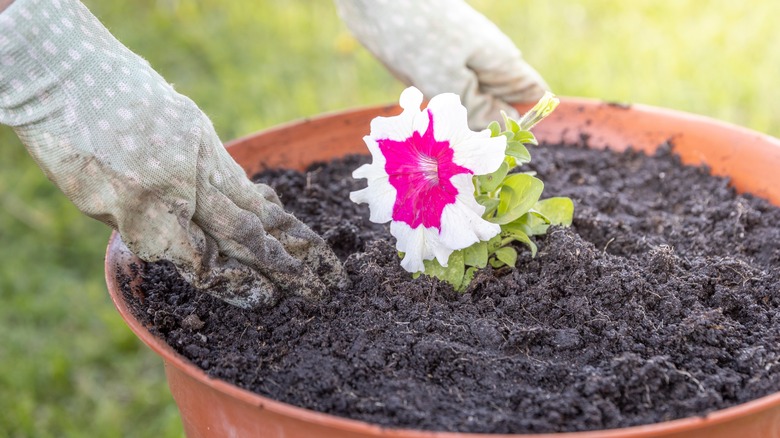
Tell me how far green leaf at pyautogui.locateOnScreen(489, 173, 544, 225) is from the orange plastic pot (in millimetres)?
418

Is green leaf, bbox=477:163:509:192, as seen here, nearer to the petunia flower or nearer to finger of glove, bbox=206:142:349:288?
the petunia flower

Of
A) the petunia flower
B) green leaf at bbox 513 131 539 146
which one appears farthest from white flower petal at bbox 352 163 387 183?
green leaf at bbox 513 131 539 146

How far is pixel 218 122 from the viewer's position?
316 cm

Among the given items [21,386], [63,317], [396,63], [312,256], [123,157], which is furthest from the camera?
[63,317]

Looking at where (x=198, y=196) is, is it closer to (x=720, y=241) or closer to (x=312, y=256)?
(x=312, y=256)

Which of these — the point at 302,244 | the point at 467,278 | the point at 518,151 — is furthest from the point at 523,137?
the point at 302,244

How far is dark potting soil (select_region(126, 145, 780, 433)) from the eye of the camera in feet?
3.52

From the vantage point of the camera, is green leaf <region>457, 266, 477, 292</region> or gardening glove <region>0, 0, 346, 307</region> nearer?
gardening glove <region>0, 0, 346, 307</region>

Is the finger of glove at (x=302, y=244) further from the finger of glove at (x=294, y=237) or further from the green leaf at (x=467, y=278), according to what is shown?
the green leaf at (x=467, y=278)

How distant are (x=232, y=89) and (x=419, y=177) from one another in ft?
7.43

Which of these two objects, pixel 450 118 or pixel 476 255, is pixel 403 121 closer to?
pixel 450 118

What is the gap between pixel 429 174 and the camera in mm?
1215

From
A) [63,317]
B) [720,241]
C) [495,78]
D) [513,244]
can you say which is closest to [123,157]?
[513,244]

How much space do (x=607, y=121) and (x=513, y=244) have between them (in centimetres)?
55
